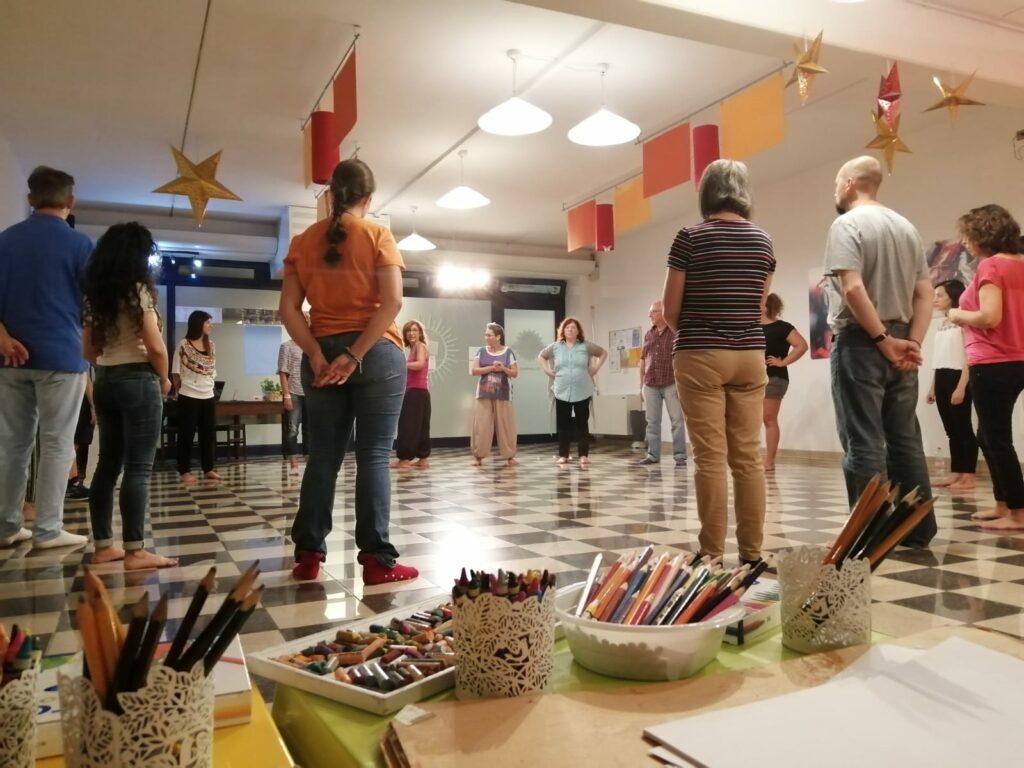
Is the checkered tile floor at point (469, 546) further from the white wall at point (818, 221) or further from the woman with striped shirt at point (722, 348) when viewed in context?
the white wall at point (818, 221)

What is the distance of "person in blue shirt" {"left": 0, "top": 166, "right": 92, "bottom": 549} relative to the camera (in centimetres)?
269

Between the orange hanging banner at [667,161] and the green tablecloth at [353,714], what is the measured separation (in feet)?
14.0

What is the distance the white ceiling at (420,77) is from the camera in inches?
161

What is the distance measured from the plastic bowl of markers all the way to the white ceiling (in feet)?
10.7

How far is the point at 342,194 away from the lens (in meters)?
2.25

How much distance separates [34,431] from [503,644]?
8.52ft

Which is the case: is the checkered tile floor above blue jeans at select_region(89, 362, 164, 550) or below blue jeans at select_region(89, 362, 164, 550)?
below

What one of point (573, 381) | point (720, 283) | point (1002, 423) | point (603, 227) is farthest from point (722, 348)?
point (603, 227)

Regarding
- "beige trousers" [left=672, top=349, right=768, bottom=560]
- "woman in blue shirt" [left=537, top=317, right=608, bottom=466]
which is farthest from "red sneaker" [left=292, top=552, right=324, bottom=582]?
"woman in blue shirt" [left=537, top=317, right=608, bottom=466]

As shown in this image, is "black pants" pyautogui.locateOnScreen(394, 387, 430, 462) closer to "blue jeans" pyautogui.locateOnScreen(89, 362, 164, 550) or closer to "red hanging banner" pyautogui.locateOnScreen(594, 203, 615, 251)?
"red hanging banner" pyautogui.locateOnScreen(594, 203, 615, 251)

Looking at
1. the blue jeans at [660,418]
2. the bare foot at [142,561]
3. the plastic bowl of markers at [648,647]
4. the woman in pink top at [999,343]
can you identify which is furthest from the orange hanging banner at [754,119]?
the plastic bowl of markers at [648,647]

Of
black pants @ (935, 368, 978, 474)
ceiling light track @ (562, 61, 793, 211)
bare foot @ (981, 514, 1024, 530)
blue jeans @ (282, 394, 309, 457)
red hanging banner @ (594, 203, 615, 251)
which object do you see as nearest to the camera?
bare foot @ (981, 514, 1024, 530)

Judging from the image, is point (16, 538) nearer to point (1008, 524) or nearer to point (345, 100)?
point (345, 100)

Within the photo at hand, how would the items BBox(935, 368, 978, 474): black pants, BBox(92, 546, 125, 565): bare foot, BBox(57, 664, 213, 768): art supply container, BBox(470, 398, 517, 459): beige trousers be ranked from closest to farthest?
BBox(57, 664, 213, 768): art supply container → BBox(92, 546, 125, 565): bare foot → BBox(935, 368, 978, 474): black pants → BBox(470, 398, 517, 459): beige trousers
